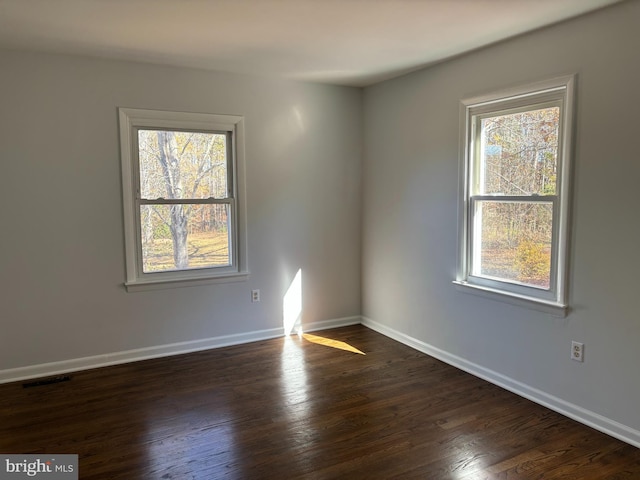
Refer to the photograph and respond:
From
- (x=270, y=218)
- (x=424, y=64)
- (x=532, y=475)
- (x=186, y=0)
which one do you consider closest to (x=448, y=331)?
(x=532, y=475)

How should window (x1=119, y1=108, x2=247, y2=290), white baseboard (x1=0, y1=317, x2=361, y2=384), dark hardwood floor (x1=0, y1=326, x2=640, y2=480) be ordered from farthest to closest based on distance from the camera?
window (x1=119, y1=108, x2=247, y2=290), white baseboard (x1=0, y1=317, x2=361, y2=384), dark hardwood floor (x1=0, y1=326, x2=640, y2=480)

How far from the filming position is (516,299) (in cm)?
316

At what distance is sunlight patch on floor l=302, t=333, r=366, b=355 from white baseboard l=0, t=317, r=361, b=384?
0.19m

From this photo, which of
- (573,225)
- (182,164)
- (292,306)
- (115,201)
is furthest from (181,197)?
(573,225)

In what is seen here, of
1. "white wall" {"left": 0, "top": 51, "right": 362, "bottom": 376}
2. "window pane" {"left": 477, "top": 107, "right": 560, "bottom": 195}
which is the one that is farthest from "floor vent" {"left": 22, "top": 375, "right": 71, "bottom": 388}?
"window pane" {"left": 477, "top": 107, "right": 560, "bottom": 195}

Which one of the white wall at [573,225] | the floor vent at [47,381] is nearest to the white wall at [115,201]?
the floor vent at [47,381]

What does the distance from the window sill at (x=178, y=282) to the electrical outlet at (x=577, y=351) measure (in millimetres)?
2666

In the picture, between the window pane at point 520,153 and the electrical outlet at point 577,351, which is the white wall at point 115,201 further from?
the electrical outlet at point 577,351

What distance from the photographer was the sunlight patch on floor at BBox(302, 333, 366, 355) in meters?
4.11

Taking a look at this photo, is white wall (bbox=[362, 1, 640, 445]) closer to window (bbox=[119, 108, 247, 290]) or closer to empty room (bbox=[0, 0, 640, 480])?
empty room (bbox=[0, 0, 640, 480])

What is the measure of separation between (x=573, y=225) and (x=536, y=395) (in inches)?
46.0

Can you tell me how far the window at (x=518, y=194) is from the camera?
2.89 meters

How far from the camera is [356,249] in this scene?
4.84 meters

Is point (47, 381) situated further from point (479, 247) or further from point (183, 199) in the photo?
point (479, 247)
